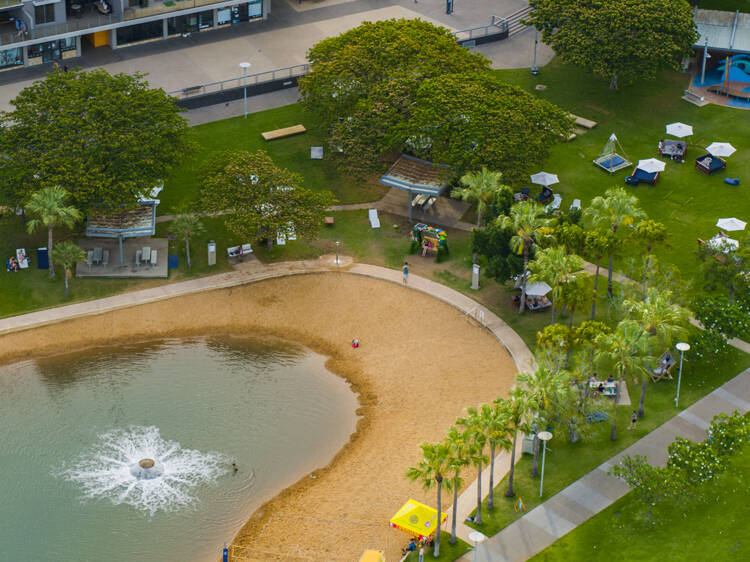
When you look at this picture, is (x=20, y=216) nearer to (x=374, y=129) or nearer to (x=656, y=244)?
(x=374, y=129)

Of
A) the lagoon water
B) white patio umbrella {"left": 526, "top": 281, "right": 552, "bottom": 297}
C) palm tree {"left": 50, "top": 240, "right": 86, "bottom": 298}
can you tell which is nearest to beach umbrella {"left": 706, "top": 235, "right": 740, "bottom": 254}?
white patio umbrella {"left": 526, "top": 281, "right": 552, "bottom": 297}

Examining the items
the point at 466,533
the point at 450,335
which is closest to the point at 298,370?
the point at 450,335

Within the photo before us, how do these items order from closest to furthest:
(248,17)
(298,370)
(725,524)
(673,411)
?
(725,524)
(673,411)
(298,370)
(248,17)

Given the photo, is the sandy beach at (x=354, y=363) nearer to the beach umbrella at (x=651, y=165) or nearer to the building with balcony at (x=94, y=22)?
the beach umbrella at (x=651, y=165)

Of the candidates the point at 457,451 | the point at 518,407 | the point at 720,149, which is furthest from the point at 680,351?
the point at 720,149

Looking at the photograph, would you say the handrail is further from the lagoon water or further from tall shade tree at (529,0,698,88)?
the lagoon water

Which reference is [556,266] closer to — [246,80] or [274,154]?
[274,154]
